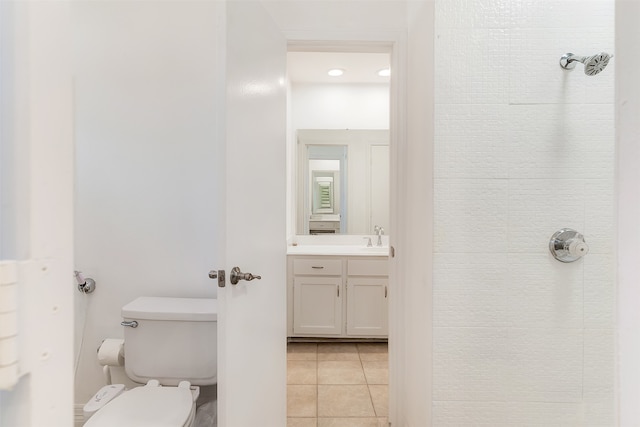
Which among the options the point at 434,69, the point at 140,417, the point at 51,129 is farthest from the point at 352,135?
the point at 51,129

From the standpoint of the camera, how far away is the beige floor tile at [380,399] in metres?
1.76

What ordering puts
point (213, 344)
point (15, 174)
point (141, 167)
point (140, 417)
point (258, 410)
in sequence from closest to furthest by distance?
point (15, 174)
point (140, 417)
point (258, 410)
point (213, 344)
point (141, 167)

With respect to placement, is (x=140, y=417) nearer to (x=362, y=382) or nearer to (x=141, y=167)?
(x=141, y=167)

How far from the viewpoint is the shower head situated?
101cm

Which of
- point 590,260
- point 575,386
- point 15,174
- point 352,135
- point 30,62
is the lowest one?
point 575,386

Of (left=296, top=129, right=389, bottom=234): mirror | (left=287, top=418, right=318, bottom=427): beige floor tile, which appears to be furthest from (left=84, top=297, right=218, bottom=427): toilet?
(left=296, top=129, right=389, bottom=234): mirror

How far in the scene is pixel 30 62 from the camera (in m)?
0.30

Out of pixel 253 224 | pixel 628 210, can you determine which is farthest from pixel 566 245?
pixel 253 224

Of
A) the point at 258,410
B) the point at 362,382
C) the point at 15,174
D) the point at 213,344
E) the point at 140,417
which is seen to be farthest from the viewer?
the point at 362,382

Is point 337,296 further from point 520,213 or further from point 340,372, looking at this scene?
point 520,213

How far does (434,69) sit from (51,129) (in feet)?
3.84

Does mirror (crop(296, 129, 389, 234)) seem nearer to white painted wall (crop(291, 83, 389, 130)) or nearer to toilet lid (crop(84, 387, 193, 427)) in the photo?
white painted wall (crop(291, 83, 389, 130))

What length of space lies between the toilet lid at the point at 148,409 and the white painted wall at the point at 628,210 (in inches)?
48.3

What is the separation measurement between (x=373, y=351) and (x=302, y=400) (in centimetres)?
81
